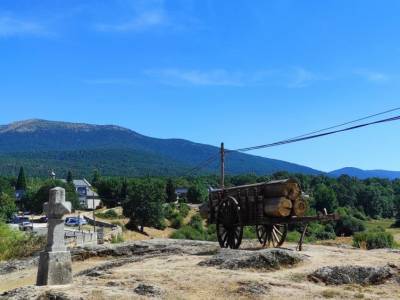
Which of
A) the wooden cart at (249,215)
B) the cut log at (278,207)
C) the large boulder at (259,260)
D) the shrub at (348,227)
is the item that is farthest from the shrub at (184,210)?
the large boulder at (259,260)

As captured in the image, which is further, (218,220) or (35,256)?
(35,256)

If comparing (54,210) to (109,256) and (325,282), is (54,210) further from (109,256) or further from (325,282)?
(109,256)

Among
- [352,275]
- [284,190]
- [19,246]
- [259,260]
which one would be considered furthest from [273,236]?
[19,246]

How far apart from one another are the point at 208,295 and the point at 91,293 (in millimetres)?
2445

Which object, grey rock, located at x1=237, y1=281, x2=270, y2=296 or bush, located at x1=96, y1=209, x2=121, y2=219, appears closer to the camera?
grey rock, located at x1=237, y1=281, x2=270, y2=296

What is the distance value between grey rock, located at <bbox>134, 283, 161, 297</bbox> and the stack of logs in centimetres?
690

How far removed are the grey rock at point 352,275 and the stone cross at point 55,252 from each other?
5785mm

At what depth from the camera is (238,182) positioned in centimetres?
14700

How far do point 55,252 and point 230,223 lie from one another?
7.69m

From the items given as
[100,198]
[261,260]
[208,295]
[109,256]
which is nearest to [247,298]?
[208,295]

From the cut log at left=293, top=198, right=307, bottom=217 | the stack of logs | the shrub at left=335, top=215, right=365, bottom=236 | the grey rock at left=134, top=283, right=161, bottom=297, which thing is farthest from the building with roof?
the grey rock at left=134, top=283, right=161, bottom=297

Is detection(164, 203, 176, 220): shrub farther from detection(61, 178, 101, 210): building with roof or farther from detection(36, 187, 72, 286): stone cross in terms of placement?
detection(36, 187, 72, 286): stone cross

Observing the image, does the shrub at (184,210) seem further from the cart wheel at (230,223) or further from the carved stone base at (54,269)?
the carved stone base at (54,269)

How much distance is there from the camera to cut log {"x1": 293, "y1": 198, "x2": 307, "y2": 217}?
18016mm
